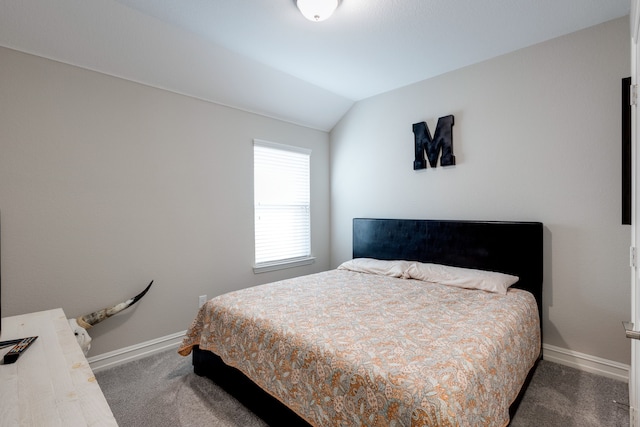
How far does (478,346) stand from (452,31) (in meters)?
2.29

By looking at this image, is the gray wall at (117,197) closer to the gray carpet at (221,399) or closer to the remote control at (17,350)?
the gray carpet at (221,399)

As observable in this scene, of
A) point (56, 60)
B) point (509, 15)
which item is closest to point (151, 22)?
point (56, 60)

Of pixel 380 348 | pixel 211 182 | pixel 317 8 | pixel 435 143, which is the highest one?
pixel 317 8

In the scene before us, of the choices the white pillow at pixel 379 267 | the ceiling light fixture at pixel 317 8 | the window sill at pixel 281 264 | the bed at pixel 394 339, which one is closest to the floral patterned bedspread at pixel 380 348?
the bed at pixel 394 339

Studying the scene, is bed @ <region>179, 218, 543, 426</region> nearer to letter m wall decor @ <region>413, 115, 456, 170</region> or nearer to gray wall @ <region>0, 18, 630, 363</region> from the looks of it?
gray wall @ <region>0, 18, 630, 363</region>

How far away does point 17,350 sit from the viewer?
1.26 m

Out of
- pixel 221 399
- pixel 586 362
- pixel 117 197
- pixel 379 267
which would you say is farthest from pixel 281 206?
pixel 586 362

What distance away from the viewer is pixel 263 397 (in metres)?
1.77

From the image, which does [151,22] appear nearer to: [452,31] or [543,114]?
[452,31]

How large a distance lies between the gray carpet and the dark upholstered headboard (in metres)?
0.58

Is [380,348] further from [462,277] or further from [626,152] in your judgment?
[626,152]

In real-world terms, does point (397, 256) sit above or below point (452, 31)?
below

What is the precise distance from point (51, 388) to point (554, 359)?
327cm

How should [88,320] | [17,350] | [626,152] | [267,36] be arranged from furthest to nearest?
[267,36], [88,320], [626,152], [17,350]
